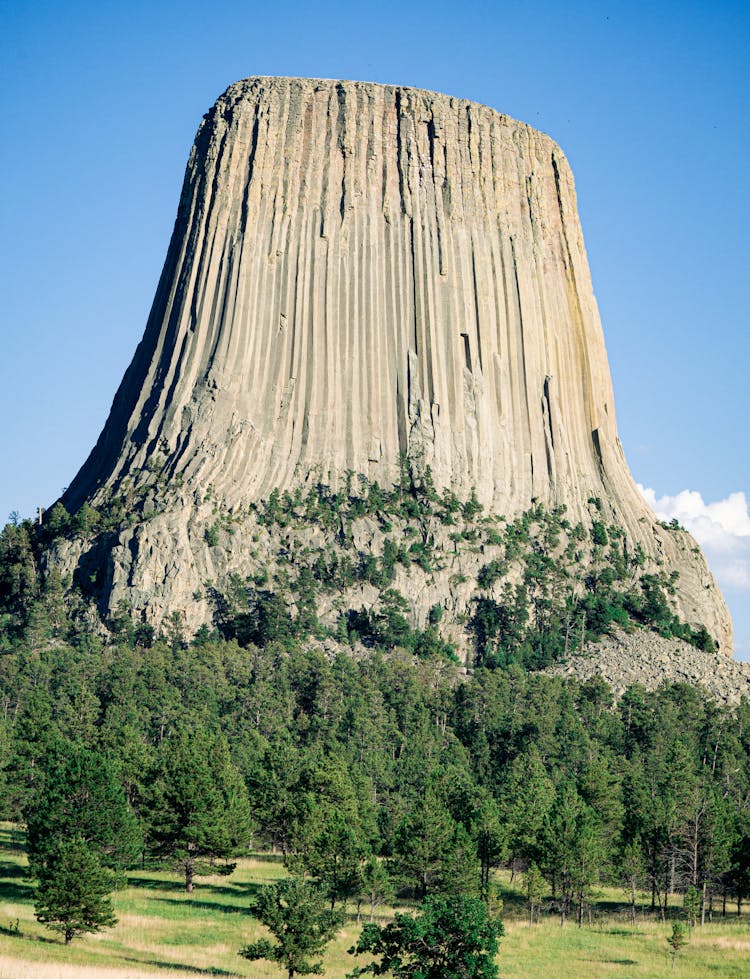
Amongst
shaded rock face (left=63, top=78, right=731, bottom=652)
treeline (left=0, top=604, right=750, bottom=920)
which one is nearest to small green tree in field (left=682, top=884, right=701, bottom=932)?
treeline (left=0, top=604, right=750, bottom=920)

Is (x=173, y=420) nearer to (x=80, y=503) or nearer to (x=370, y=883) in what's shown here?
(x=80, y=503)

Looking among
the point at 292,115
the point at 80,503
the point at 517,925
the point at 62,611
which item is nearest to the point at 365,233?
the point at 292,115

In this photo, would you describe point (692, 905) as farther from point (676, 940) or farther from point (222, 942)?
point (222, 942)

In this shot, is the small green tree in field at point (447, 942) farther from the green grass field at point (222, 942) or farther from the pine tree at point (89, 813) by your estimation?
the pine tree at point (89, 813)

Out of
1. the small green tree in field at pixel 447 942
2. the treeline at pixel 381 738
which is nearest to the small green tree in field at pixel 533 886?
the treeline at pixel 381 738

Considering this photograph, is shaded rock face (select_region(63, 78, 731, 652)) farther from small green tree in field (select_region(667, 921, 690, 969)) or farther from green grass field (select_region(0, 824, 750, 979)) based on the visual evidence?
small green tree in field (select_region(667, 921, 690, 969))
